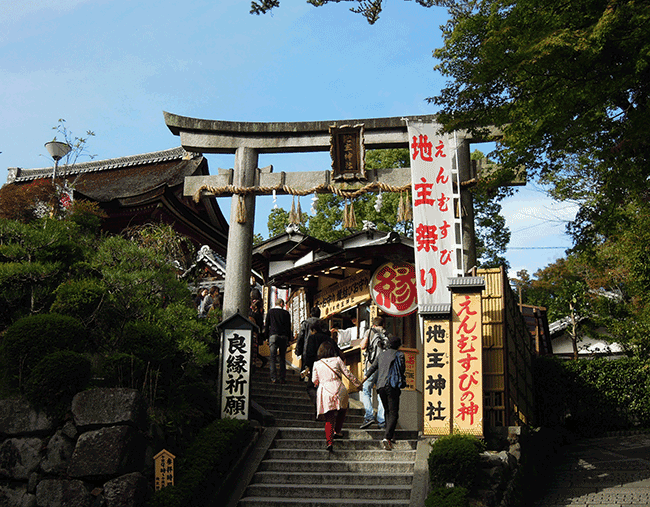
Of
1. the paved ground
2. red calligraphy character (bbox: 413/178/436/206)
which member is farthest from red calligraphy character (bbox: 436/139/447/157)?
the paved ground

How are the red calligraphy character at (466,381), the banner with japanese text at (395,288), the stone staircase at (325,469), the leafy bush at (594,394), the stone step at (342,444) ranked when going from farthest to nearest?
Result: the leafy bush at (594,394)
the banner with japanese text at (395,288)
the stone step at (342,444)
the red calligraphy character at (466,381)
the stone staircase at (325,469)

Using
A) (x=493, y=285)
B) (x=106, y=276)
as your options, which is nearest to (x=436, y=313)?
(x=493, y=285)

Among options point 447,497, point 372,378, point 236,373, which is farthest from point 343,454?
point 447,497

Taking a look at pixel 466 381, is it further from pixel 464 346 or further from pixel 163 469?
pixel 163 469

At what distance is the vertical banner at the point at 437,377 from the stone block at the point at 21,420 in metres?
5.78

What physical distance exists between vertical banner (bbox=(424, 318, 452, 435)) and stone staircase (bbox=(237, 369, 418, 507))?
2.36ft

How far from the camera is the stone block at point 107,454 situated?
9609mm

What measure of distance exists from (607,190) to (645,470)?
514 centimetres

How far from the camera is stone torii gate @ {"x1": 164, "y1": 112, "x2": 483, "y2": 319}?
610 inches

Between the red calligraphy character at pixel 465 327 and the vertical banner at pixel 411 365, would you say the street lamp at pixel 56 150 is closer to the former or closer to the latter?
the vertical banner at pixel 411 365

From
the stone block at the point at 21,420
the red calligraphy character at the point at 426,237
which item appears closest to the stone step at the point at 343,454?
the stone block at the point at 21,420

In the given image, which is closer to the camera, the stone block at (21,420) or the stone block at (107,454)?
the stone block at (107,454)

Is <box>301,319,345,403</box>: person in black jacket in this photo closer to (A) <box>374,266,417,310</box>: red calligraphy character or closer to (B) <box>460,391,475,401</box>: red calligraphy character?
(A) <box>374,266,417,310</box>: red calligraphy character

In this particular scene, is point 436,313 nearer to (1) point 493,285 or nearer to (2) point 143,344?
(1) point 493,285
